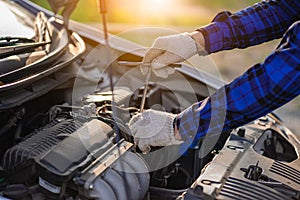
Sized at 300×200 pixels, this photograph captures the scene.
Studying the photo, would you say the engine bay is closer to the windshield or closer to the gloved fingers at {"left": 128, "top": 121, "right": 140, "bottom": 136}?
the gloved fingers at {"left": 128, "top": 121, "right": 140, "bottom": 136}

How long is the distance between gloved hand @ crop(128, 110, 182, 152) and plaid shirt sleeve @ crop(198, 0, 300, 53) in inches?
20.6

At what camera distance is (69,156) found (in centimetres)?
156

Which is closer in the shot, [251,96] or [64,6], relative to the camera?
[251,96]

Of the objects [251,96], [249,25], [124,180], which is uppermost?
[249,25]

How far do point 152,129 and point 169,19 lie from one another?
5728 mm

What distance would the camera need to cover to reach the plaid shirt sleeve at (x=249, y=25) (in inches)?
79.4

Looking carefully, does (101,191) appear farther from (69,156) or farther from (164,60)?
(164,60)

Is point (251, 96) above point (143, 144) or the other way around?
above

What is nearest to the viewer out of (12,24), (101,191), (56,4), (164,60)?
(101,191)

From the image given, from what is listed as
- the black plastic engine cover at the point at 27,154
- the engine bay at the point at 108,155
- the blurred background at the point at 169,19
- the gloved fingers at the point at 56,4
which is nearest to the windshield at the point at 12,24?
the gloved fingers at the point at 56,4

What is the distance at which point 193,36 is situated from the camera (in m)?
1.97

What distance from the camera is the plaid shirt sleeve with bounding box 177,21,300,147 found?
4.91ft

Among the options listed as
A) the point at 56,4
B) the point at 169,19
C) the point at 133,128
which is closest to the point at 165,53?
the point at 133,128

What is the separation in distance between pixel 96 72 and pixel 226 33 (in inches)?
34.2
